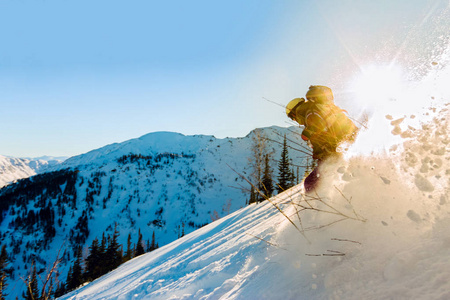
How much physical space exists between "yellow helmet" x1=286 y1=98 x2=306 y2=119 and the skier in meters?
0.10


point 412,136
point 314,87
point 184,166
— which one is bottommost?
point 412,136

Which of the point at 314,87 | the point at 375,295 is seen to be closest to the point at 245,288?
the point at 375,295

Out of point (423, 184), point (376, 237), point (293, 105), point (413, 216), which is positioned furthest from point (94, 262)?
point (423, 184)

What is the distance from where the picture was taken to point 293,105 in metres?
3.72

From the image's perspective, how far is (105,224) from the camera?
12162 cm

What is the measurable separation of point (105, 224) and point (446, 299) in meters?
146

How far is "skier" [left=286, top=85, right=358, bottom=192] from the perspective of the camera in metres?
3.14

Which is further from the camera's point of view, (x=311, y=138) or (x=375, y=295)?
(x=311, y=138)

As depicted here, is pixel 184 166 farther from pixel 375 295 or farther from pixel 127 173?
pixel 375 295

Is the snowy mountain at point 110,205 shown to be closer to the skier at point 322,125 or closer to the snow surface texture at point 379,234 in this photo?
the skier at point 322,125

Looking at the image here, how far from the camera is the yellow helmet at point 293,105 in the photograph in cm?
361


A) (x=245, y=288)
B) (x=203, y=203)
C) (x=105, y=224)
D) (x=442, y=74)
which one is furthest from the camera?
(x=203, y=203)

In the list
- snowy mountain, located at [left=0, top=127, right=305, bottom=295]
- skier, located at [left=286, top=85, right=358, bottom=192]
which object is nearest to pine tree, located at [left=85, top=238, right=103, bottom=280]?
skier, located at [left=286, top=85, right=358, bottom=192]

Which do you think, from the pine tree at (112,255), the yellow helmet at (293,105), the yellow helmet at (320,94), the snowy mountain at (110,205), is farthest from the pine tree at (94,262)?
A: the snowy mountain at (110,205)
